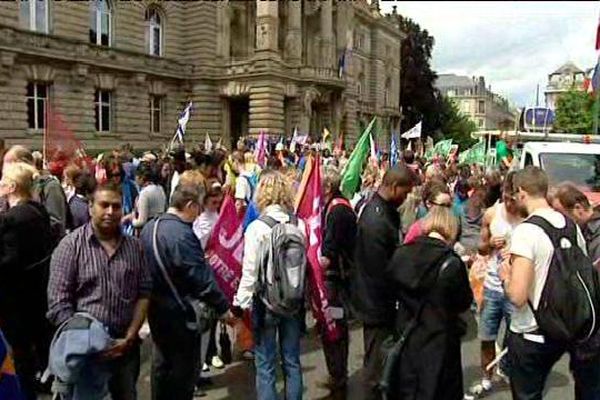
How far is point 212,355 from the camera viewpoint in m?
6.53

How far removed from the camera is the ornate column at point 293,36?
40.6 metres

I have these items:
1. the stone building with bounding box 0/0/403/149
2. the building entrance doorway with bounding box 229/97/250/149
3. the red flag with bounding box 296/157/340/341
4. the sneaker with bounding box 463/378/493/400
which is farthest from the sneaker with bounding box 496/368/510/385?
the building entrance doorway with bounding box 229/97/250/149

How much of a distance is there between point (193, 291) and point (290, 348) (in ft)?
3.31

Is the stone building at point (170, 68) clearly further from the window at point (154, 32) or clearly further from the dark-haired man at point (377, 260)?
the dark-haired man at point (377, 260)

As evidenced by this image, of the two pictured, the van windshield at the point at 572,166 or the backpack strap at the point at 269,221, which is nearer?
the backpack strap at the point at 269,221

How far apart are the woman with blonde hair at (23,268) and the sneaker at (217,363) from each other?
6.51 ft

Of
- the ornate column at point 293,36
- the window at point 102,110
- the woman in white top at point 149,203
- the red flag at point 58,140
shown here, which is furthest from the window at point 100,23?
the woman in white top at point 149,203

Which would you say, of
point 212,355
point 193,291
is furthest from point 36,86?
point 193,291

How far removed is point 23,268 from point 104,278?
1269 mm

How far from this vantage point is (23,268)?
462cm

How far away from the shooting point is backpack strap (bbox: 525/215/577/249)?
374 cm

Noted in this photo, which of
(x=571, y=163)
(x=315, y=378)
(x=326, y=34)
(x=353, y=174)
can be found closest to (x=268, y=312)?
(x=315, y=378)

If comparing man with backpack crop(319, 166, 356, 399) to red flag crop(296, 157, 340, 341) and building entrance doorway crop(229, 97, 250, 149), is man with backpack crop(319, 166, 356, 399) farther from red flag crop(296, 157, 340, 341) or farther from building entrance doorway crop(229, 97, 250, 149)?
building entrance doorway crop(229, 97, 250, 149)

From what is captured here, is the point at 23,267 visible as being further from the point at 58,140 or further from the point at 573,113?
the point at 573,113
